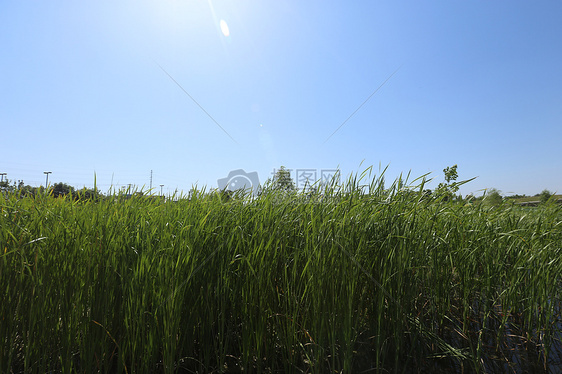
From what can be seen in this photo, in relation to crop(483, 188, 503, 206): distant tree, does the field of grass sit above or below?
below

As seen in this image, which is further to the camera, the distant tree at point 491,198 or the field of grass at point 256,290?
the distant tree at point 491,198

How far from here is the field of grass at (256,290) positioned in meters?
1.71

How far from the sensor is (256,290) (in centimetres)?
185

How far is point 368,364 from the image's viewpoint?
203cm

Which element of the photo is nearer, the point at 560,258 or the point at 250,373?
the point at 250,373

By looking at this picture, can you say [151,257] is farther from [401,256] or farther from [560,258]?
[560,258]

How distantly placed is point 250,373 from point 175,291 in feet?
2.62

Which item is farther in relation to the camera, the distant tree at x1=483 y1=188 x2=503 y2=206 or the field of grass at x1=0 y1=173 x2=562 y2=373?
the distant tree at x1=483 y1=188 x2=503 y2=206

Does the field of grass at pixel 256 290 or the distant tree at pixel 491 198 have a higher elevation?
the distant tree at pixel 491 198

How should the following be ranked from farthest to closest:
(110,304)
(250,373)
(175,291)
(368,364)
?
1. (368,364)
2. (250,373)
3. (110,304)
4. (175,291)

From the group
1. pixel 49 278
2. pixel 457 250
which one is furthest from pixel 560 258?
pixel 49 278

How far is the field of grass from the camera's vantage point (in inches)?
67.4

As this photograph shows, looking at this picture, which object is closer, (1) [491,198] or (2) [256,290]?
(2) [256,290]

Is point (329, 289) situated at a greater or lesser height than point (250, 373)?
greater
